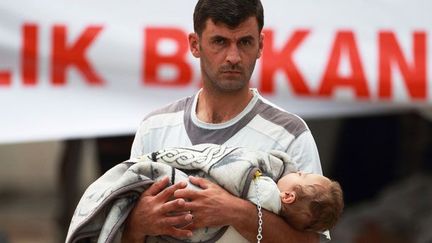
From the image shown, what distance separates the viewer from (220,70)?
2971mm

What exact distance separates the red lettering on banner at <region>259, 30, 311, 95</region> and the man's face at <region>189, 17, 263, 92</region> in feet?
4.00

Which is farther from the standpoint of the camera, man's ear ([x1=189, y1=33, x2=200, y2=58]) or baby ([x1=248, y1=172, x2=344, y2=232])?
Answer: man's ear ([x1=189, y1=33, x2=200, y2=58])

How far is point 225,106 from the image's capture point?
3.04 meters

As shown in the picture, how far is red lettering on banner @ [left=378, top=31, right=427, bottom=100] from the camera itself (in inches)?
165

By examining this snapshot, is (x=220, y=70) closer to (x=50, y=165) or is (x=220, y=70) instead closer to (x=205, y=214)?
(x=205, y=214)

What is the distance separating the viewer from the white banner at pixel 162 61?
4.22 metres

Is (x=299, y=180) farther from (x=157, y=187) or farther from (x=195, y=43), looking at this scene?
(x=195, y=43)

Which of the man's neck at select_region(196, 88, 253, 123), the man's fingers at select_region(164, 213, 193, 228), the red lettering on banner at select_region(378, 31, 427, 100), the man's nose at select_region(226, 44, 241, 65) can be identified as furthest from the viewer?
the red lettering on banner at select_region(378, 31, 427, 100)

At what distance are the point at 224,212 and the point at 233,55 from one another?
0.42 meters

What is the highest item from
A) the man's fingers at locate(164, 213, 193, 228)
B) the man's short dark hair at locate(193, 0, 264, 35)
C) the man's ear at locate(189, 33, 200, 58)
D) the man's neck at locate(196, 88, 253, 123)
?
the man's short dark hair at locate(193, 0, 264, 35)

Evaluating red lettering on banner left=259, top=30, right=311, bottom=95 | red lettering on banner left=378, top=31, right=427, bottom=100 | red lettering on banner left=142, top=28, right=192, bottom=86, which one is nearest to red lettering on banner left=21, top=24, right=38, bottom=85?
red lettering on banner left=142, top=28, right=192, bottom=86

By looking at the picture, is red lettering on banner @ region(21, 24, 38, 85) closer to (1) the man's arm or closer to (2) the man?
(2) the man

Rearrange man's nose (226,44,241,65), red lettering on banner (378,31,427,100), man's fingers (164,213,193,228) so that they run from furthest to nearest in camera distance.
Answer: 1. red lettering on banner (378,31,427,100)
2. man's nose (226,44,241,65)
3. man's fingers (164,213,193,228)

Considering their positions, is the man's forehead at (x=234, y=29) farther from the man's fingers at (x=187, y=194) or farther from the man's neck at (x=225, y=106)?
the man's fingers at (x=187, y=194)
